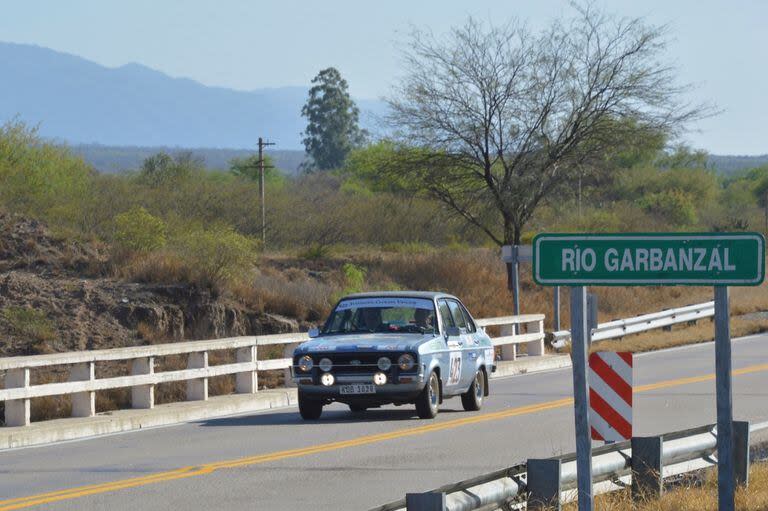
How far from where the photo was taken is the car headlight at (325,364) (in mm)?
18484

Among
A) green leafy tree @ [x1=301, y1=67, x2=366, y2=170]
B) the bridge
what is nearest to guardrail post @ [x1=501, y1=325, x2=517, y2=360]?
the bridge

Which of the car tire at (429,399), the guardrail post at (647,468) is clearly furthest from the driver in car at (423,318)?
the guardrail post at (647,468)

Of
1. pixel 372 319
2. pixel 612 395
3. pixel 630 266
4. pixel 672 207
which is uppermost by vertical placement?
pixel 672 207

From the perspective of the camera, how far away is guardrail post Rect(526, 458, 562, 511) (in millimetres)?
9781

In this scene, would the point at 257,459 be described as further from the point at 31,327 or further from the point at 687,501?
the point at 31,327

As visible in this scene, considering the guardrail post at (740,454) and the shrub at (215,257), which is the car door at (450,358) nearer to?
the guardrail post at (740,454)

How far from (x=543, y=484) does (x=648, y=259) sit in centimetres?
214

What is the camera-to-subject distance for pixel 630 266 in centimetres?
845

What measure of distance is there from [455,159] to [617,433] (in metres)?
37.6

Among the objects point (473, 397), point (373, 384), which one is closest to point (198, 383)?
point (373, 384)

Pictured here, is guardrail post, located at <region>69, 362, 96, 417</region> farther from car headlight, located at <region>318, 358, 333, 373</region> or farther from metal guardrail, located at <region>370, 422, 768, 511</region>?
metal guardrail, located at <region>370, 422, 768, 511</region>

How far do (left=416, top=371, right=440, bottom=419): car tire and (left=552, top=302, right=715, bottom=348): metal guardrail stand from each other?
529 inches

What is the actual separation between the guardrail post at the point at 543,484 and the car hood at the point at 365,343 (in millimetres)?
8569

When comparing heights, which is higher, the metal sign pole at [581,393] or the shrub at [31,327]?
the metal sign pole at [581,393]
